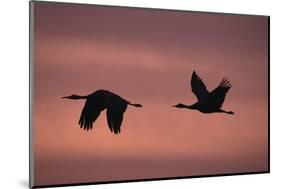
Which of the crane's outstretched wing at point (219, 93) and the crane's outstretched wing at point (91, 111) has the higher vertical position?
the crane's outstretched wing at point (219, 93)

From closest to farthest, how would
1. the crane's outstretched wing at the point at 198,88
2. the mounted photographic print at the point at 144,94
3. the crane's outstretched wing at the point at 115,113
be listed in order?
1. the mounted photographic print at the point at 144,94
2. the crane's outstretched wing at the point at 115,113
3. the crane's outstretched wing at the point at 198,88

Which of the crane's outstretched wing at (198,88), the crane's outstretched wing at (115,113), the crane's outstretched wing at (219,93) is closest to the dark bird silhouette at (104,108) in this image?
the crane's outstretched wing at (115,113)

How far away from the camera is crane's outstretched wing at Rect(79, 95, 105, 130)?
3.75 meters

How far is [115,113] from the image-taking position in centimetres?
383

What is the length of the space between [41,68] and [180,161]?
4.43 ft

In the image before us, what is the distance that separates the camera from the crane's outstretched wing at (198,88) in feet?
13.3

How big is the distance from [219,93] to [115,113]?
935 millimetres

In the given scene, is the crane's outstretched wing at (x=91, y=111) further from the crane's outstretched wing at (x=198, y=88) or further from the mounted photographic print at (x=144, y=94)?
the crane's outstretched wing at (x=198, y=88)

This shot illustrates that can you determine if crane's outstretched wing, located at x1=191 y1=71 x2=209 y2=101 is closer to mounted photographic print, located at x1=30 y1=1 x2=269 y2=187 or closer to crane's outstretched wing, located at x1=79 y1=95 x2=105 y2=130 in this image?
mounted photographic print, located at x1=30 y1=1 x2=269 y2=187

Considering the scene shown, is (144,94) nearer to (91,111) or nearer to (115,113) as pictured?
(115,113)

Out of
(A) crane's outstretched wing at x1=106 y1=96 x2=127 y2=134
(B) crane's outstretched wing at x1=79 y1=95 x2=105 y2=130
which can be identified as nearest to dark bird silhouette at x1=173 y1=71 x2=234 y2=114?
(A) crane's outstretched wing at x1=106 y1=96 x2=127 y2=134

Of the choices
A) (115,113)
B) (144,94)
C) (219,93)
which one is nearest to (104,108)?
(115,113)

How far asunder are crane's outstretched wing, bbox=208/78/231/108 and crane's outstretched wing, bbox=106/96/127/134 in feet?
2.61

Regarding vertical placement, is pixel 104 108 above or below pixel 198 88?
below
